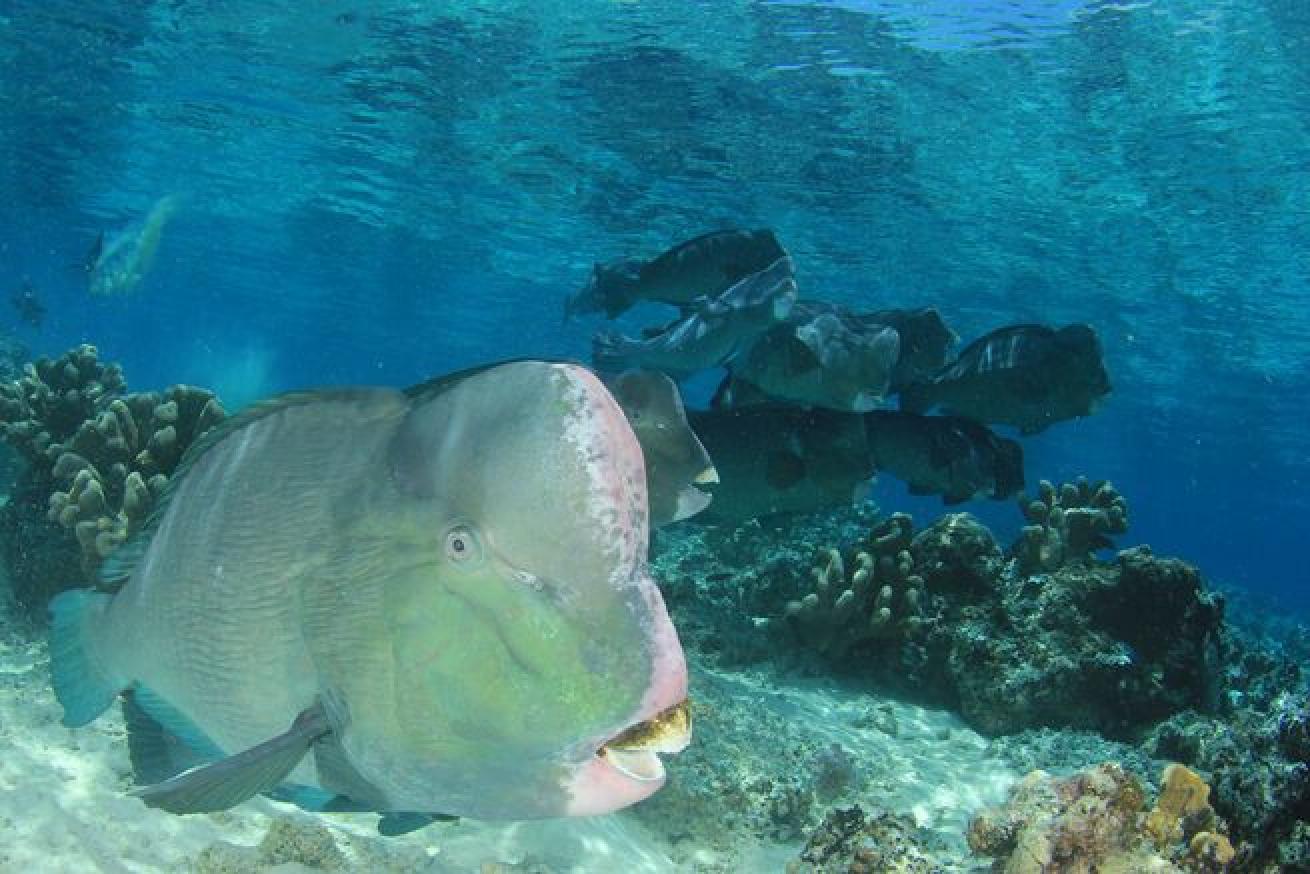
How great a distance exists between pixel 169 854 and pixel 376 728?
312cm

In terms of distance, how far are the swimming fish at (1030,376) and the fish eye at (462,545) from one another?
7.12m

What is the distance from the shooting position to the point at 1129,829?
10.4 ft

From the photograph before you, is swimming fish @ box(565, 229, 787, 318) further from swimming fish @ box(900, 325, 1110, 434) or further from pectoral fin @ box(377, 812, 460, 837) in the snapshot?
pectoral fin @ box(377, 812, 460, 837)

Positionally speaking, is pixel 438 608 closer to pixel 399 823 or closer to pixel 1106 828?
pixel 399 823

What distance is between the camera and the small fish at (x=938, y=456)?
24.9ft

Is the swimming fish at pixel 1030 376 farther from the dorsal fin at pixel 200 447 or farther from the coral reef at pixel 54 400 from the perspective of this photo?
the coral reef at pixel 54 400

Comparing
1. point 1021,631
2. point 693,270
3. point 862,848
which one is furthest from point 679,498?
point 693,270

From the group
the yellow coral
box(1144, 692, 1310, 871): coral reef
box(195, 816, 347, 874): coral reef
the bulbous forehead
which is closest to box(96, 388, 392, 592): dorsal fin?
the bulbous forehead

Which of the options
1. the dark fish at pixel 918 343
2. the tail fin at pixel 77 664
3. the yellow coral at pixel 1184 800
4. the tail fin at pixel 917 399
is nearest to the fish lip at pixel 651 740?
the tail fin at pixel 77 664

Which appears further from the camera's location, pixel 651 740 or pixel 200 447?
pixel 200 447

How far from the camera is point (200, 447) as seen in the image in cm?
180

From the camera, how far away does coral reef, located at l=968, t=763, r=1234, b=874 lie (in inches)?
122

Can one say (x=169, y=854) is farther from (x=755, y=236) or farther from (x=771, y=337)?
(x=755, y=236)

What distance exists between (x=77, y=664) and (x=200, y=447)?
2.48ft
